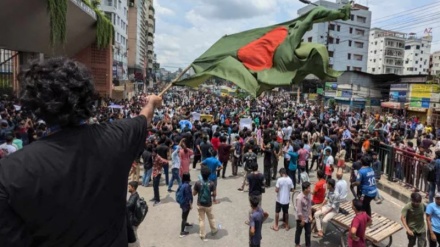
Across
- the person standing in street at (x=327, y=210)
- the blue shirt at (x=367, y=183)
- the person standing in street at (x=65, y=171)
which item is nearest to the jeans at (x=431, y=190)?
the blue shirt at (x=367, y=183)

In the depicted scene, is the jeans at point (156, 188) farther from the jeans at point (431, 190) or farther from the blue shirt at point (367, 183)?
the jeans at point (431, 190)

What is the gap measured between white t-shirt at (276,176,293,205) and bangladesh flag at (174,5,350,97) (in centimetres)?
349

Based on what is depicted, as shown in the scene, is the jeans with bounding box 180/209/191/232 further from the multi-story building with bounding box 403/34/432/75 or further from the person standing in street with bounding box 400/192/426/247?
the multi-story building with bounding box 403/34/432/75

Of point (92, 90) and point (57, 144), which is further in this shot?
Result: point (92, 90)

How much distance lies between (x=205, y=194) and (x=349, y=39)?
62.7 m

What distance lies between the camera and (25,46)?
2052 centimetres

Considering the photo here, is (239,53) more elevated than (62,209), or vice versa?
(239,53)

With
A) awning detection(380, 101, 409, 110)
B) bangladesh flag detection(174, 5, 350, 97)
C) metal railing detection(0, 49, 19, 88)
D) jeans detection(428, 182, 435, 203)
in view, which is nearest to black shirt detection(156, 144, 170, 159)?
A: bangladesh flag detection(174, 5, 350, 97)

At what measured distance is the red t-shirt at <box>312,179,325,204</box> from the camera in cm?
715

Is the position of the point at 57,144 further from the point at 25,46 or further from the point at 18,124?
the point at 25,46

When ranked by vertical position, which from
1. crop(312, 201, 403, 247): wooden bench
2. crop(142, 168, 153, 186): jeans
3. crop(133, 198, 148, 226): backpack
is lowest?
crop(142, 168, 153, 186): jeans

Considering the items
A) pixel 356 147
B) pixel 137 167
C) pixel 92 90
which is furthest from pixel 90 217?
pixel 356 147

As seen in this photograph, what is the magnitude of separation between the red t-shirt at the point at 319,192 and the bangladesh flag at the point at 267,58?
11.5 ft

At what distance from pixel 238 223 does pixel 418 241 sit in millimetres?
3524
